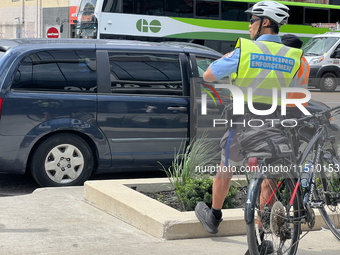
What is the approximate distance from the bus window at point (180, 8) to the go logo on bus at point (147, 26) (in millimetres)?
619

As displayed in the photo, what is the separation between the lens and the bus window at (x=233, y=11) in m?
24.6

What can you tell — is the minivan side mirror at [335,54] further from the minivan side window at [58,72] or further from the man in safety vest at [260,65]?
the man in safety vest at [260,65]

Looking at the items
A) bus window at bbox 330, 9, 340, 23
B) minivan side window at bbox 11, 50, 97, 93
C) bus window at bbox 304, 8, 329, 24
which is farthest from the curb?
bus window at bbox 330, 9, 340, 23

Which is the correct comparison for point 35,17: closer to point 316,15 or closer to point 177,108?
point 316,15

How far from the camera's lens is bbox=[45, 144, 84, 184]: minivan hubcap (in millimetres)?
6277

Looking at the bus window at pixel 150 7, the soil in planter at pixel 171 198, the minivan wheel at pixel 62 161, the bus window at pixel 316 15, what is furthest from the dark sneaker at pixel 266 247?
the bus window at pixel 316 15

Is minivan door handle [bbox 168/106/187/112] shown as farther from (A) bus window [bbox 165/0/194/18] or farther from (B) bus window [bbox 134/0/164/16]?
(A) bus window [bbox 165/0/194/18]

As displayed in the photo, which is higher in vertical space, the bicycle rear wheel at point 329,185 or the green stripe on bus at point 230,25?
the green stripe on bus at point 230,25

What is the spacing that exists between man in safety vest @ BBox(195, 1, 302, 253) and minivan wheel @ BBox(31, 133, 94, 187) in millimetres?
2731

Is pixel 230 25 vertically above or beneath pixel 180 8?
beneath

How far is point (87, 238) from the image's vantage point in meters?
4.37

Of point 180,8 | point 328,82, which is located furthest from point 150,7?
point 328,82

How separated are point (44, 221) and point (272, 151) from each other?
2221 mm

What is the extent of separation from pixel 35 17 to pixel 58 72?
33.2m
